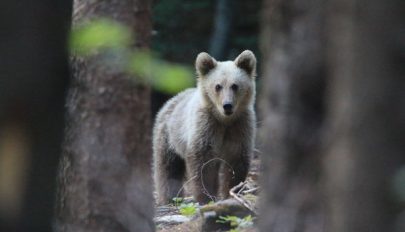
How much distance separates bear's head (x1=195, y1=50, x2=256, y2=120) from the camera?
11.3 meters

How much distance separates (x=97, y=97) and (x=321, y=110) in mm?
1881

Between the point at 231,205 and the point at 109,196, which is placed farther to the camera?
the point at 231,205

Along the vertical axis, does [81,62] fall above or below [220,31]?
below

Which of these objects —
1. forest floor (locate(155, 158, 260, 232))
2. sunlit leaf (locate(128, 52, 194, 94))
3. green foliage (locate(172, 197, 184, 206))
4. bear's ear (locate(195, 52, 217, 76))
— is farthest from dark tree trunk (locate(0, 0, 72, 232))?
bear's ear (locate(195, 52, 217, 76))

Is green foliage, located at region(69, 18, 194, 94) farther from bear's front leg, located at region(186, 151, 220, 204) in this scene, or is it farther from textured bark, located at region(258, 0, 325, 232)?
bear's front leg, located at region(186, 151, 220, 204)

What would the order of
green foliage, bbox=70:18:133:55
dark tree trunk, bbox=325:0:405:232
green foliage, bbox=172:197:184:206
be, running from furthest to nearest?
green foliage, bbox=172:197:184:206
green foliage, bbox=70:18:133:55
dark tree trunk, bbox=325:0:405:232

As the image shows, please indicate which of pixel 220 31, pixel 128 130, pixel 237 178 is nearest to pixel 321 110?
pixel 128 130

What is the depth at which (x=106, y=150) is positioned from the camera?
6504 mm

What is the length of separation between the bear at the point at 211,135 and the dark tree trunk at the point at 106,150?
4066 millimetres

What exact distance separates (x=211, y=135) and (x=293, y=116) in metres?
6.05

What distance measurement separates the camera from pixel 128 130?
21.4 ft

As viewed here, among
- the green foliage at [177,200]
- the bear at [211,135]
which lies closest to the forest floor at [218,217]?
the green foliage at [177,200]

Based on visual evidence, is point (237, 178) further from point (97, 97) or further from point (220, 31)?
point (220, 31)

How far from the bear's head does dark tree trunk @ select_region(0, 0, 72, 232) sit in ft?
24.9
